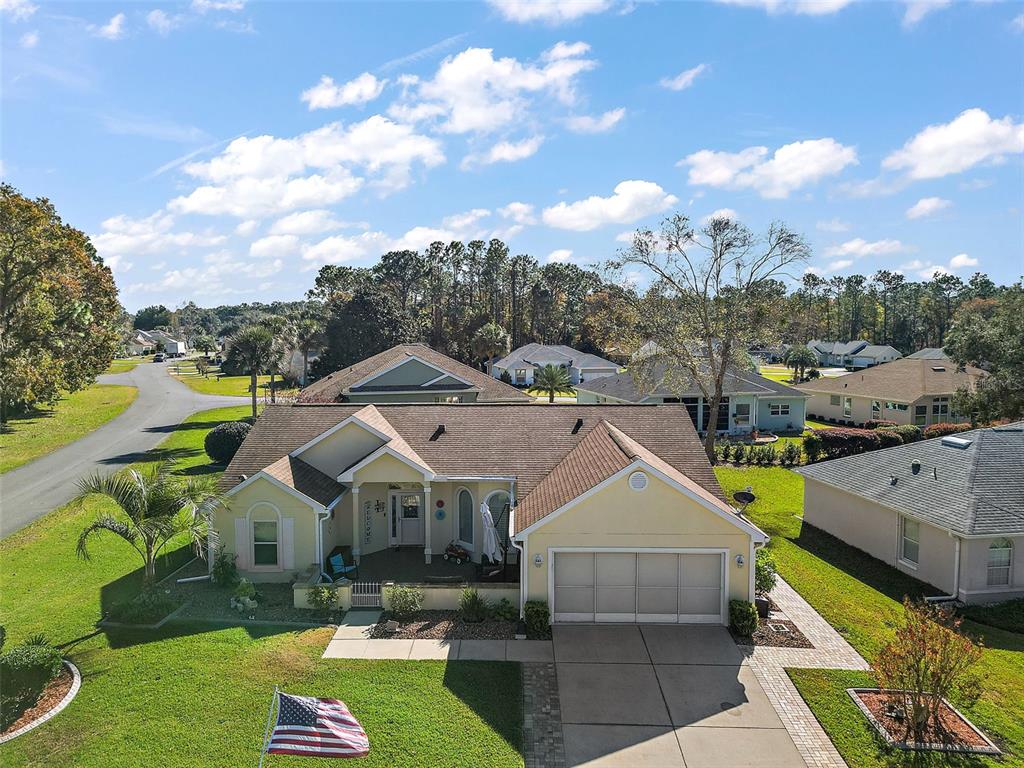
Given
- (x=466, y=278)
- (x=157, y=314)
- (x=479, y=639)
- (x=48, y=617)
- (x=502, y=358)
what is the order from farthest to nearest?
(x=157, y=314), (x=466, y=278), (x=502, y=358), (x=48, y=617), (x=479, y=639)

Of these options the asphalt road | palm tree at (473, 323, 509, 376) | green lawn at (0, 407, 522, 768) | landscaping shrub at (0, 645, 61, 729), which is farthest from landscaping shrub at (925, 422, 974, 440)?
palm tree at (473, 323, 509, 376)

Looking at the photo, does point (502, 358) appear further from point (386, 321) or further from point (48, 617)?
point (48, 617)

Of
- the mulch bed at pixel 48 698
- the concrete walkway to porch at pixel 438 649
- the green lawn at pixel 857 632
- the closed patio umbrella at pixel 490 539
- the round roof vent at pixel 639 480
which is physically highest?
the round roof vent at pixel 639 480

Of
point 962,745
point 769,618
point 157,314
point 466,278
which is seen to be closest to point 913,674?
point 962,745

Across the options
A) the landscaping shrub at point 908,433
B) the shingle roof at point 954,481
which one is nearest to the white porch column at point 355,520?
the shingle roof at point 954,481

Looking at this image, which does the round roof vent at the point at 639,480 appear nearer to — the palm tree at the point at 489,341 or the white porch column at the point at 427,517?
the white porch column at the point at 427,517
